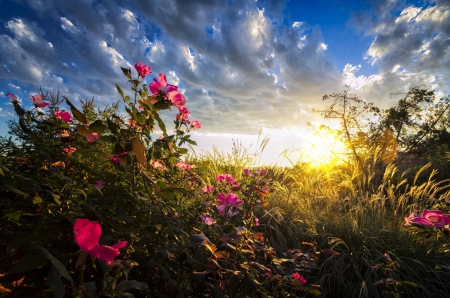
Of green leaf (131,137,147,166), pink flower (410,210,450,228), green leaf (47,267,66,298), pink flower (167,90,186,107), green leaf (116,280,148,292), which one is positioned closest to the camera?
green leaf (47,267,66,298)

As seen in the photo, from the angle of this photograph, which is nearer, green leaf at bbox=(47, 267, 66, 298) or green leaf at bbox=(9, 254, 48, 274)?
green leaf at bbox=(47, 267, 66, 298)

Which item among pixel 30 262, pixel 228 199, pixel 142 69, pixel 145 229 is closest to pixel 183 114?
pixel 142 69

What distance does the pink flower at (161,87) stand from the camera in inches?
40.6

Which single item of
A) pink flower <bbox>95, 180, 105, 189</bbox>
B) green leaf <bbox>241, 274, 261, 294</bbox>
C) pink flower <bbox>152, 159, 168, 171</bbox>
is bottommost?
green leaf <bbox>241, 274, 261, 294</bbox>

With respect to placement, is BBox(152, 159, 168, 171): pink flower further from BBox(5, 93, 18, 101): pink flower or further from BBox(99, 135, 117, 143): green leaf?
BBox(5, 93, 18, 101): pink flower

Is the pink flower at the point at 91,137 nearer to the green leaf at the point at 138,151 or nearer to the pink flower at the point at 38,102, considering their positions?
the green leaf at the point at 138,151

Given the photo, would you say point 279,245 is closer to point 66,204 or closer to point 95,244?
point 66,204

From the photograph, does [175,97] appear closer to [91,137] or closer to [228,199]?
[91,137]

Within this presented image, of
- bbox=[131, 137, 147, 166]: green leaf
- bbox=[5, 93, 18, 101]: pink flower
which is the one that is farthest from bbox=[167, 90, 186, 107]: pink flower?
bbox=[5, 93, 18, 101]: pink flower

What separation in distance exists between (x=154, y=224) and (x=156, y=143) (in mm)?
296

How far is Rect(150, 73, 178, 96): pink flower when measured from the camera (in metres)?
1.03

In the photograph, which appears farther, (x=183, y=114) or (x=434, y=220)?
(x=183, y=114)

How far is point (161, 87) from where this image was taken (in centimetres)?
104

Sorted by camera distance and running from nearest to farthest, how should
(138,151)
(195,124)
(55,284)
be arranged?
(55,284) → (138,151) → (195,124)
